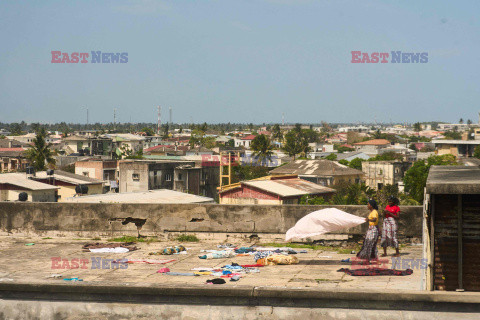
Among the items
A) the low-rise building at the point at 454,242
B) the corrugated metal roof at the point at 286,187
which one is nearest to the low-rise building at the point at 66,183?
the corrugated metal roof at the point at 286,187

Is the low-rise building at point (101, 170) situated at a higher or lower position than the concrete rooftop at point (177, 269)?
lower

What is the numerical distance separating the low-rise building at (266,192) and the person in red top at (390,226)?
26.1 m

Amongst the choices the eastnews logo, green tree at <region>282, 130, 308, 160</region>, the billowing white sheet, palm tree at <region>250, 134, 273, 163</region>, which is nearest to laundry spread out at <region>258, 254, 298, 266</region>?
the billowing white sheet

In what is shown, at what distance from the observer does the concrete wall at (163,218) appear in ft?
37.1

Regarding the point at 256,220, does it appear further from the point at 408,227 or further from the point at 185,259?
the point at 408,227

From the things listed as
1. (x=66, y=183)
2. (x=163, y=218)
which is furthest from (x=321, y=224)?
(x=66, y=183)

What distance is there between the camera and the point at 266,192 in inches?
1460

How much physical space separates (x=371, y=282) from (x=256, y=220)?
362cm

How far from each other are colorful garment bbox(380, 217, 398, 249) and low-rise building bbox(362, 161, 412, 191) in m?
72.1

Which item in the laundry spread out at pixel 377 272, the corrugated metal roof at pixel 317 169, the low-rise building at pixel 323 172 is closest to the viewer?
the laundry spread out at pixel 377 272

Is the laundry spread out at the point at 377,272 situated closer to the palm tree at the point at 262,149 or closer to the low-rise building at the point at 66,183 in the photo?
the low-rise building at the point at 66,183

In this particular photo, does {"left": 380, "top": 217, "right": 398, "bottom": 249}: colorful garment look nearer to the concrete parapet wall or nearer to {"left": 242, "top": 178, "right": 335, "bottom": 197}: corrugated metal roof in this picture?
the concrete parapet wall

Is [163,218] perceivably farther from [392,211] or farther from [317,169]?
[317,169]

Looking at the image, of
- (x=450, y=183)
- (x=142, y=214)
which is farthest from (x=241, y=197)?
(x=450, y=183)
